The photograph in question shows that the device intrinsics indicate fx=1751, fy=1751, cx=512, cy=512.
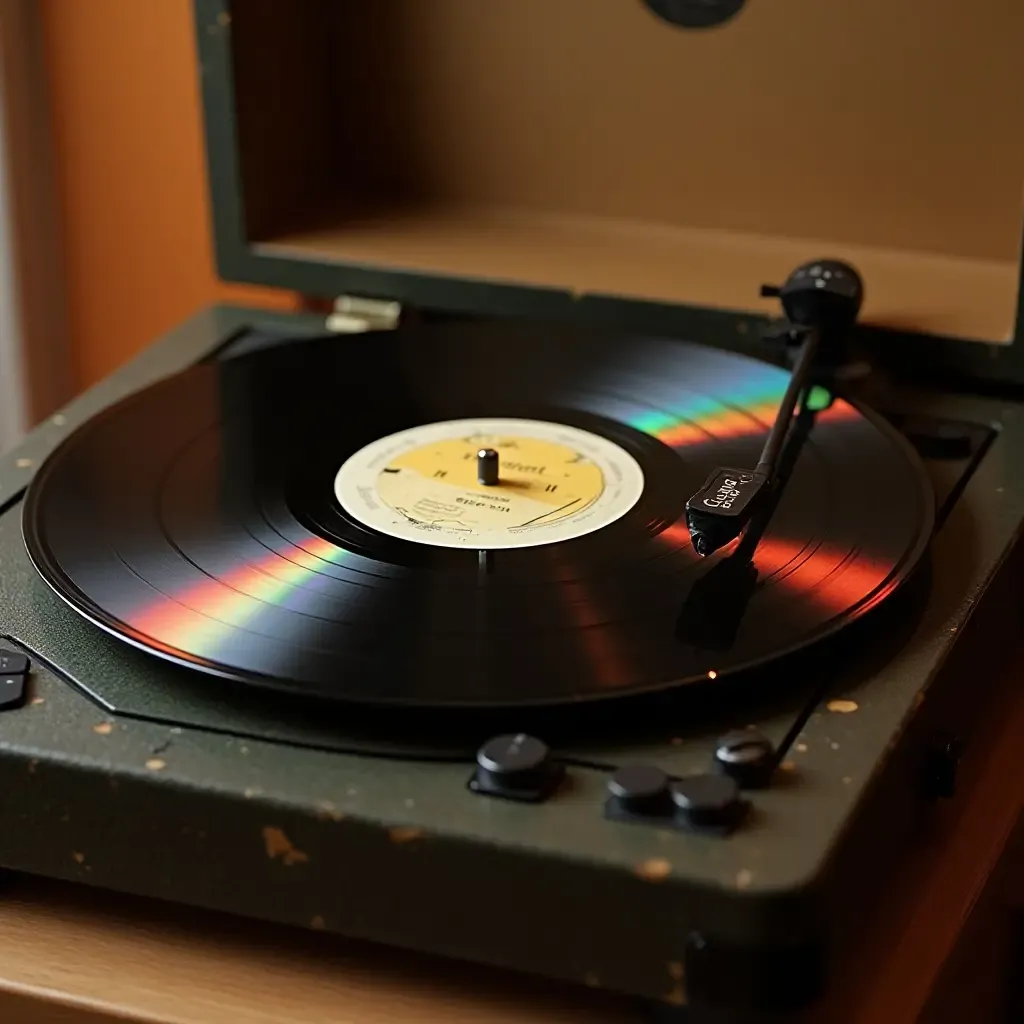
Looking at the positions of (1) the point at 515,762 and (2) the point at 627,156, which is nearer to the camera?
(1) the point at 515,762

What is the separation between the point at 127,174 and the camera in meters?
1.66

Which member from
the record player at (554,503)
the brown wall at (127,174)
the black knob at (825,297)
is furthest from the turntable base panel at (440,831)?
the brown wall at (127,174)

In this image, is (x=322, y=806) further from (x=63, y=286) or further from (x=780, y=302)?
(x=63, y=286)

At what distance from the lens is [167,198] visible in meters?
1.66

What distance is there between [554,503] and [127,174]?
32.3 inches

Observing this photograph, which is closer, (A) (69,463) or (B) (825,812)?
(B) (825,812)

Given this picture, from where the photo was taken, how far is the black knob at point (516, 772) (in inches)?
29.9

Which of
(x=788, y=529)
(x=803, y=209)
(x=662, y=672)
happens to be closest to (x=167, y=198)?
(x=803, y=209)

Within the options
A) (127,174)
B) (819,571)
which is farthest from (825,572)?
(127,174)

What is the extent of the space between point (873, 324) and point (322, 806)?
0.61 m

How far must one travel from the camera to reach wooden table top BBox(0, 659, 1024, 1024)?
80 cm

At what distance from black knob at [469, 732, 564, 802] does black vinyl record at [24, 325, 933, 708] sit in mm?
25

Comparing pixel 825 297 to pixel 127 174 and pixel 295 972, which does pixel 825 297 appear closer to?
pixel 295 972

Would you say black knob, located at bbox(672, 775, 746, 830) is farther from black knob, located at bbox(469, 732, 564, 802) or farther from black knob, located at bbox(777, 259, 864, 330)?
black knob, located at bbox(777, 259, 864, 330)
